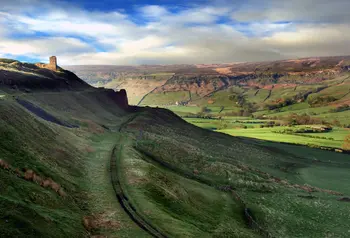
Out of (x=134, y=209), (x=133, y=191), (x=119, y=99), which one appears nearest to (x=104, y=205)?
(x=134, y=209)

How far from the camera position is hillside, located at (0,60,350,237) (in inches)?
989

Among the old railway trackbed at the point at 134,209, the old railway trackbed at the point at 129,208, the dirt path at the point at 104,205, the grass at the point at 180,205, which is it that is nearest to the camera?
the dirt path at the point at 104,205

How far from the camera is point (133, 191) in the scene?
3497cm

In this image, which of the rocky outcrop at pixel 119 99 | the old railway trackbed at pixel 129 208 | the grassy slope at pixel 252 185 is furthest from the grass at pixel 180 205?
the rocky outcrop at pixel 119 99

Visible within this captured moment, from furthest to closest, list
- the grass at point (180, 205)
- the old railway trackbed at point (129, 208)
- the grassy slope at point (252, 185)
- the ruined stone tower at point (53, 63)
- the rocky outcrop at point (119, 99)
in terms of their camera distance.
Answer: the ruined stone tower at point (53, 63)
the rocky outcrop at point (119, 99)
the grassy slope at point (252, 185)
the grass at point (180, 205)
the old railway trackbed at point (129, 208)

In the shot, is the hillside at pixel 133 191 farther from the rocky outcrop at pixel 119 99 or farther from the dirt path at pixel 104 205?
the rocky outcrop at pixel 119 99

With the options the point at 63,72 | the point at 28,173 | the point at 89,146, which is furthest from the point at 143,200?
the point at 63,72

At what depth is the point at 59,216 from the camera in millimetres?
24109

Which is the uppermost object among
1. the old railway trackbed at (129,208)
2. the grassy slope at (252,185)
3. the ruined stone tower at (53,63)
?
the ruined stone tower at (53,63)

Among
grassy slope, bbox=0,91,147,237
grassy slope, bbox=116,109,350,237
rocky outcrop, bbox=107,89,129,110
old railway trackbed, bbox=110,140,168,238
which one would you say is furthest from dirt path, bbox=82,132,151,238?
rocky outcrop, bbox=107,89,129,110

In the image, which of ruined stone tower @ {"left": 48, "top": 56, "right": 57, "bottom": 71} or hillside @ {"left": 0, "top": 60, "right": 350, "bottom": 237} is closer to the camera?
hillside @ {"left": 0, "top": 60, "right": 350, "bottom": 237}

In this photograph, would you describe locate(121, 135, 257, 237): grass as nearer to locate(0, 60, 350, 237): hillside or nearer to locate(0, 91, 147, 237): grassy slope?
locate(0, 60, 350, 237): hillside

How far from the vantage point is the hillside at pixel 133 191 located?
82.4ft

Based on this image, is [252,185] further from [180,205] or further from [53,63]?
[53,63]
